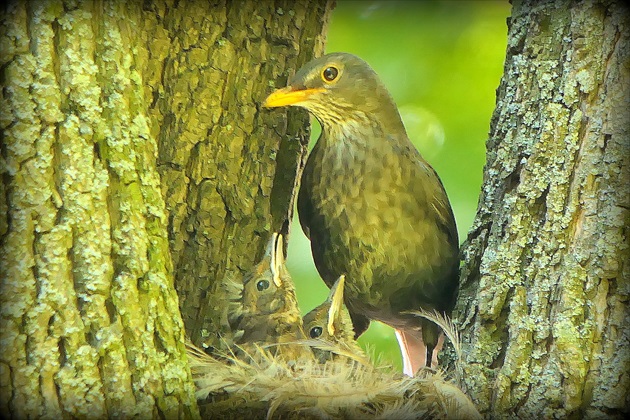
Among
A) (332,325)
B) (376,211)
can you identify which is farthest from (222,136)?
(332,325)

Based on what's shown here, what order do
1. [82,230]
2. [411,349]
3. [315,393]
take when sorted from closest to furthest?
[82,230] < [315,393] < [411,349]

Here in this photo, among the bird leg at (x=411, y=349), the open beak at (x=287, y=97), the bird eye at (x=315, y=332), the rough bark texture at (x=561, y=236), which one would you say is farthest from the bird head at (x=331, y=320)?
the open beak at (x=287, y=97)

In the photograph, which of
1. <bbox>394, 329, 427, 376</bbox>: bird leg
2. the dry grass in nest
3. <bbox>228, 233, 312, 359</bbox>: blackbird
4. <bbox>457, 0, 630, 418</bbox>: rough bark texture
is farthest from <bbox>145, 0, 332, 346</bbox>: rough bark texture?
<bbox>457, 0, 630, 418</bbox>: rough bark texture

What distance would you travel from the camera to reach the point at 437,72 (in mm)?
1778

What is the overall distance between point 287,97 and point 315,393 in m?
0.63

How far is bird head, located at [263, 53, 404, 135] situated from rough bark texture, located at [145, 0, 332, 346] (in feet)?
0.32

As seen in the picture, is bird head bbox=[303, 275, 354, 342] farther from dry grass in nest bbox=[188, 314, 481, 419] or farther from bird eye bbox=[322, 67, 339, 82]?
bird eye bbox=[322, 67, 339, 82]

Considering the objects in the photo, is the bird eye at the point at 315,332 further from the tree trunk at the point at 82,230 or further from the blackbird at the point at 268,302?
the tree trunk at the point at 82,230

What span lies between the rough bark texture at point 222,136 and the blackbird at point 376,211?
0.08 meters

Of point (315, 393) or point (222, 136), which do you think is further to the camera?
point (222, 136)

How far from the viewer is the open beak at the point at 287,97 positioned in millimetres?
1717

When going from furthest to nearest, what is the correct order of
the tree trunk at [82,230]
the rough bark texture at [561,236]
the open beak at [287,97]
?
the open beak at [287,97]
the rough bark texture at [561,236]
the tree trunk at [82,230]

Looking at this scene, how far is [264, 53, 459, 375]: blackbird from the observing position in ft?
5.85

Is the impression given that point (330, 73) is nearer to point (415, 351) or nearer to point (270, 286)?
point (270, 286)
